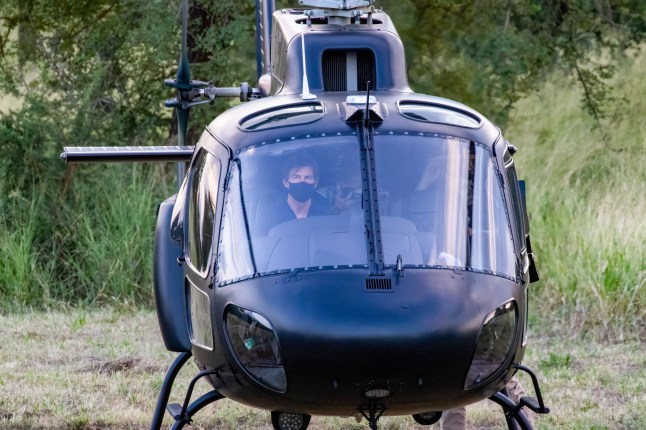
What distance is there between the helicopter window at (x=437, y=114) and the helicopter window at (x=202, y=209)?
790 mm

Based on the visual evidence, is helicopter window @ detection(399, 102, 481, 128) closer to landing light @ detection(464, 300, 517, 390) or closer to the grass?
landing light @ detection(464, 300, 517, 390)

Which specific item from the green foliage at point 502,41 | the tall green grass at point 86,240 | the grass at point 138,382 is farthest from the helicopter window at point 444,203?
the green foliage at point 502,41

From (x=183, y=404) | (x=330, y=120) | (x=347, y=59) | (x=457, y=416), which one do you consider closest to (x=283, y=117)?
(x=330, y=120)

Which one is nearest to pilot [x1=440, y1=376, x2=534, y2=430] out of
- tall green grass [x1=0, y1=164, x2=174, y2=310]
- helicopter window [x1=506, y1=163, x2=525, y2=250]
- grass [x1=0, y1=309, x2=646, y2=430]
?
grass [x1=0, y1=309, x2=646, y2=430]

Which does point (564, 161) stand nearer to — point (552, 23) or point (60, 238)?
point (552, 23)

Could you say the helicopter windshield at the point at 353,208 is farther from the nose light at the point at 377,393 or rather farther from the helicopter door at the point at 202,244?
the nose light at the point at 377,393

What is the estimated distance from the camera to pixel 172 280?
5.19 meters

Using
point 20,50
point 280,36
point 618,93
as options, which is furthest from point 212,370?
point 618,93

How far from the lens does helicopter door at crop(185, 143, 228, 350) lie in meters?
4.61

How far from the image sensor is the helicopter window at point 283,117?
4.79 meters

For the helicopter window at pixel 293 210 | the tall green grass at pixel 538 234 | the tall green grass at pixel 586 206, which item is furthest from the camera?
the tall green grass at pixel 538 234

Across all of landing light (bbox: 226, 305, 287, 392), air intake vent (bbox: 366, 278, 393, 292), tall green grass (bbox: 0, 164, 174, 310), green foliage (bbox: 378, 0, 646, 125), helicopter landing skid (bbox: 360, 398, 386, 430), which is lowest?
tall green grass (bbox: 0, 164, 174, 310)

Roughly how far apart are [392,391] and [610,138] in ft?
33.3

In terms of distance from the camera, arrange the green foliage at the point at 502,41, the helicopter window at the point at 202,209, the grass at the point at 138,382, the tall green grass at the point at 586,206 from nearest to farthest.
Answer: the helicopter window at the point at 202,209
the grass at the point at 138,382
the tall green grass at the point at 586,206
the green foliage at the point at 502,41
